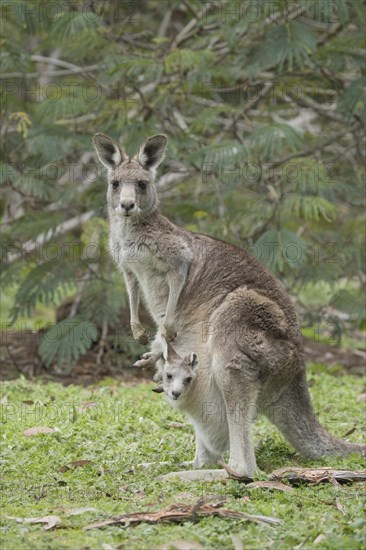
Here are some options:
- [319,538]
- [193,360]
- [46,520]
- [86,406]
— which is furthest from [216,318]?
[86,406]

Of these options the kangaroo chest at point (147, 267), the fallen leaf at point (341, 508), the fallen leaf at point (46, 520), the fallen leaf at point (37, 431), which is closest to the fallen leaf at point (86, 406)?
the fallen leaf at point (37, 431)

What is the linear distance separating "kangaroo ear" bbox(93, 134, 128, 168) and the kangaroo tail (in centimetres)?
179

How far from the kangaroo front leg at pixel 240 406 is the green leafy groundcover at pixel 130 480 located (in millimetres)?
211

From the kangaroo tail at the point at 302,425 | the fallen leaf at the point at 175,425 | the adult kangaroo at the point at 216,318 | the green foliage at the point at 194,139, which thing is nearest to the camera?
the adult kangaroo at the point at 216,318

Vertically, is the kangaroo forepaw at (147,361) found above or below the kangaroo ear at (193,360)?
below

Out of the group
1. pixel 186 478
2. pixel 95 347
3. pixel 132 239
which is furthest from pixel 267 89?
pixel 186 478

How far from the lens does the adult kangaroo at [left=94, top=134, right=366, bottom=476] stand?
200 inches

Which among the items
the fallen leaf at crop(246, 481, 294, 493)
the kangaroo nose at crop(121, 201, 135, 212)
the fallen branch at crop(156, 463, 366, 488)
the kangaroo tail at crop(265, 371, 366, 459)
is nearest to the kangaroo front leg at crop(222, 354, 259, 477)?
the fallen branch at crop(156, 463, 366, 488)

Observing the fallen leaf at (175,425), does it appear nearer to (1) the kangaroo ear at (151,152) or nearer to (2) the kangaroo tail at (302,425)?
(2) the kangaroo tail at (302,425)

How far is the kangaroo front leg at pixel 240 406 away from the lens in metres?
4.96

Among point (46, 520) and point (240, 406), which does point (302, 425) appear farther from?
point (46, 520)

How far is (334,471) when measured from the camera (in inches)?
190

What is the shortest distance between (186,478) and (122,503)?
0.65 metres

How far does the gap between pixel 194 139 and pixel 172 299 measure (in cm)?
389
